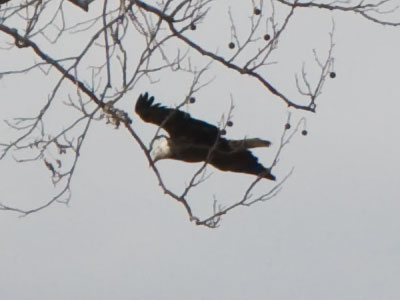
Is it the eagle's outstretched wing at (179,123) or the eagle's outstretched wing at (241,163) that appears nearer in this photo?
the eagle's outstretched wing at (179,123)

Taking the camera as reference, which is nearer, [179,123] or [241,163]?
[179,123]

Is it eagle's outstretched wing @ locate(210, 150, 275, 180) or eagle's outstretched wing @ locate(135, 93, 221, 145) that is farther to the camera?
eagle's outstretched wing @ locate(210, 150, 275, 180)

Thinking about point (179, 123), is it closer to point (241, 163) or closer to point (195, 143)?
point (195, 143)

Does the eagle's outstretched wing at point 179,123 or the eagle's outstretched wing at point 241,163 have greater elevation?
the eagle's outstretched wing at point 179,123

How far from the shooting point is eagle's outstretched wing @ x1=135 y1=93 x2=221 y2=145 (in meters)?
9.43

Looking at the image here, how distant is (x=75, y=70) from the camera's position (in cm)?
743

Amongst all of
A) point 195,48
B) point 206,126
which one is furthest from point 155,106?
point 195,48

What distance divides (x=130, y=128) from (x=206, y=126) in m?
2.05

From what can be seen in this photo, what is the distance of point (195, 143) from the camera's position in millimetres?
9703

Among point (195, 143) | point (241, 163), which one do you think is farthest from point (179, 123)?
point (241, 163)

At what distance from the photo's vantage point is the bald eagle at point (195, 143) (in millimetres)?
9430

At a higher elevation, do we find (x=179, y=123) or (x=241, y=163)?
(x=179, y=123)

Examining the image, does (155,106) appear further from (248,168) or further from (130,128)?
(130,128)

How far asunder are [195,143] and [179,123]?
0.80ft
